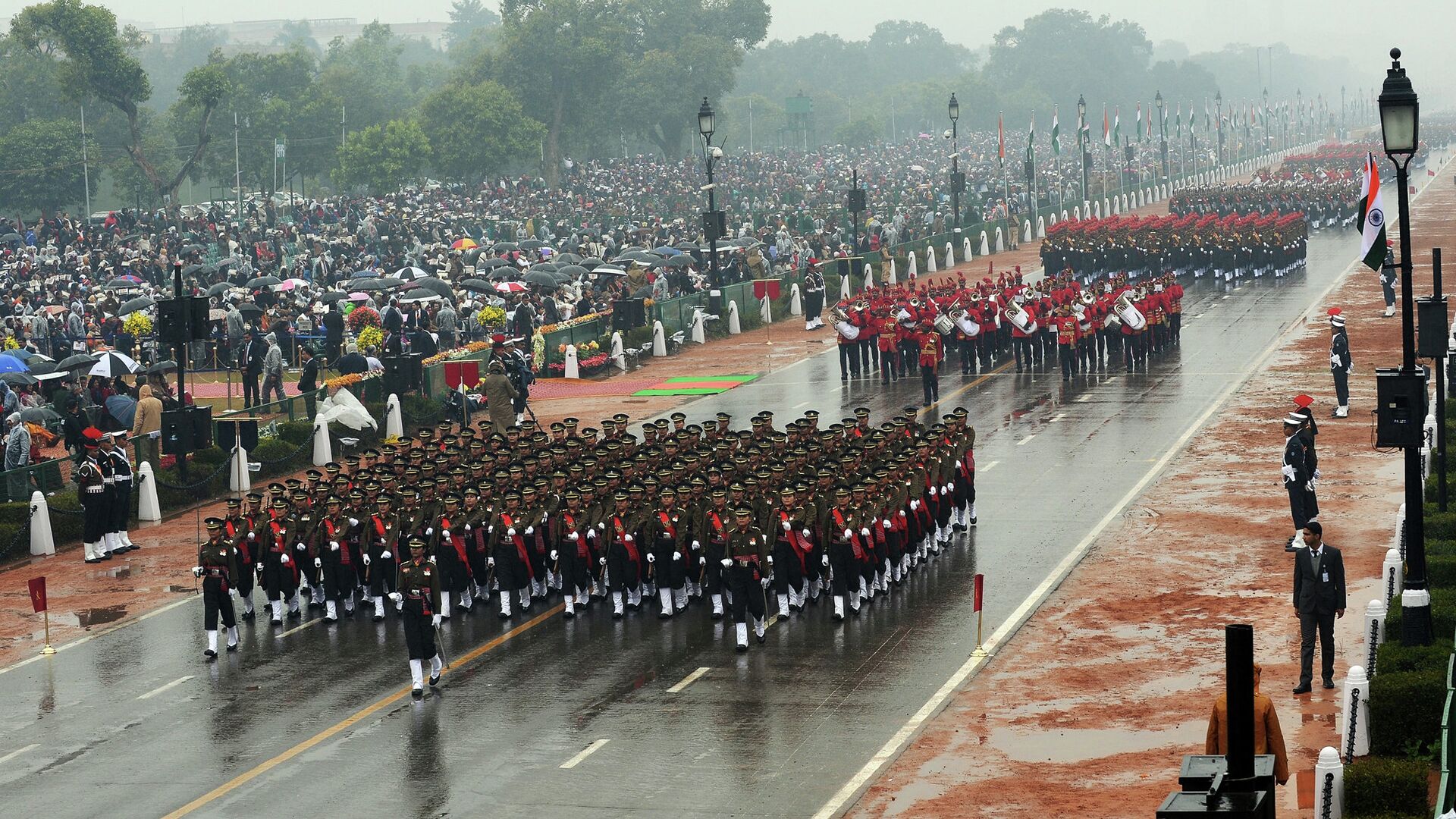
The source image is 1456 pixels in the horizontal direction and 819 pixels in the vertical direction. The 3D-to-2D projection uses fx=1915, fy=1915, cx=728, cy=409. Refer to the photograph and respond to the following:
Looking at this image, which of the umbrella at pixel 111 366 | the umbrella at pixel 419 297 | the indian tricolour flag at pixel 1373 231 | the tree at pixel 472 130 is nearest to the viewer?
the indian tricolour flag at pixel 1373 231

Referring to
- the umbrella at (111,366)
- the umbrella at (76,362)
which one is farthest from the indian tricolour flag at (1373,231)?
the umbrella at (76,362)

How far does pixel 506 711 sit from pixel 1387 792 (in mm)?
7829

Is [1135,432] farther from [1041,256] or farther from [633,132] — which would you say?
[633,132]

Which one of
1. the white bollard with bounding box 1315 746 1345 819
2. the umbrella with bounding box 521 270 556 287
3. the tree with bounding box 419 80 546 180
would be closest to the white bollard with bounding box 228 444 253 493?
the umbrella with bounding box 521 270 556 287

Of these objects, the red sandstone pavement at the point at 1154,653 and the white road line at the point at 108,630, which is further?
the white road line at the point at 108,630

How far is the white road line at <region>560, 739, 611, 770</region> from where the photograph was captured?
50.6 ft

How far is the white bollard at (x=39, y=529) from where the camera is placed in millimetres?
25422

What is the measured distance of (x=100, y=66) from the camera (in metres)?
74.5

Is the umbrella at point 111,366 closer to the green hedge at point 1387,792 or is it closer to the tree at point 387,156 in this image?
the green hedge at point 1387,792

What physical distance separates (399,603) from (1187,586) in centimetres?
856

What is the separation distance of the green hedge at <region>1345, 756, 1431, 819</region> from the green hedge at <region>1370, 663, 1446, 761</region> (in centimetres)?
133

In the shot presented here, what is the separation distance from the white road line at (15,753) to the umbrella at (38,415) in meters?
14.8

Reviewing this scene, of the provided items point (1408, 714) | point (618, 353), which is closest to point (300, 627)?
point (1408, 714)

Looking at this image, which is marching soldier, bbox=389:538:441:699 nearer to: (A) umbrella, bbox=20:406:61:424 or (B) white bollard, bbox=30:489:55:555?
(B) white bollard, bbox=30:489:55:555
